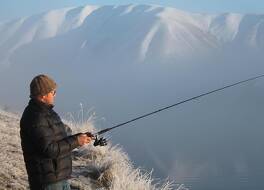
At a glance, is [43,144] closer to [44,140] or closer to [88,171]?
[44,140]

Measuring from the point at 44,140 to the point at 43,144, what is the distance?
1.3 inches

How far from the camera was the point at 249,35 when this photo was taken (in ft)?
652

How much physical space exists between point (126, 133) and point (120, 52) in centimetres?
15596

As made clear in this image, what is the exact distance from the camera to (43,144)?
632cm

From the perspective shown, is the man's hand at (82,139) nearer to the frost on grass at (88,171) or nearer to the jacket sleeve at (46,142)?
the jacket sleeve at (46,142)

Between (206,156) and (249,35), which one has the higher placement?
(206,156)

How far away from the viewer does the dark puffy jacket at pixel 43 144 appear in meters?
6.34

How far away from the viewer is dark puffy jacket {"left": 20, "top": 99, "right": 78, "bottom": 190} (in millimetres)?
6336

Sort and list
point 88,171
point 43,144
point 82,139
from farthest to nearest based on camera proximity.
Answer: point 88,171 → point 82,139 → point 43,144

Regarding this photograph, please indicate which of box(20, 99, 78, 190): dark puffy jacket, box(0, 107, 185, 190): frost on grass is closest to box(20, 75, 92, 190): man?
box(20, 99, 78, 190): dark puffy jacket

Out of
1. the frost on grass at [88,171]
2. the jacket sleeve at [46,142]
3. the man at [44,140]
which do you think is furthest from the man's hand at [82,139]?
the frost on grass at [88,171]

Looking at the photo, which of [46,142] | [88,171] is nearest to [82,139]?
[46,142]

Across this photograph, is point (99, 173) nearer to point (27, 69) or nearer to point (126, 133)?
point (126, 133)

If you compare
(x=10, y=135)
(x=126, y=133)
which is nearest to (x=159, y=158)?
(x=126, y=133)
